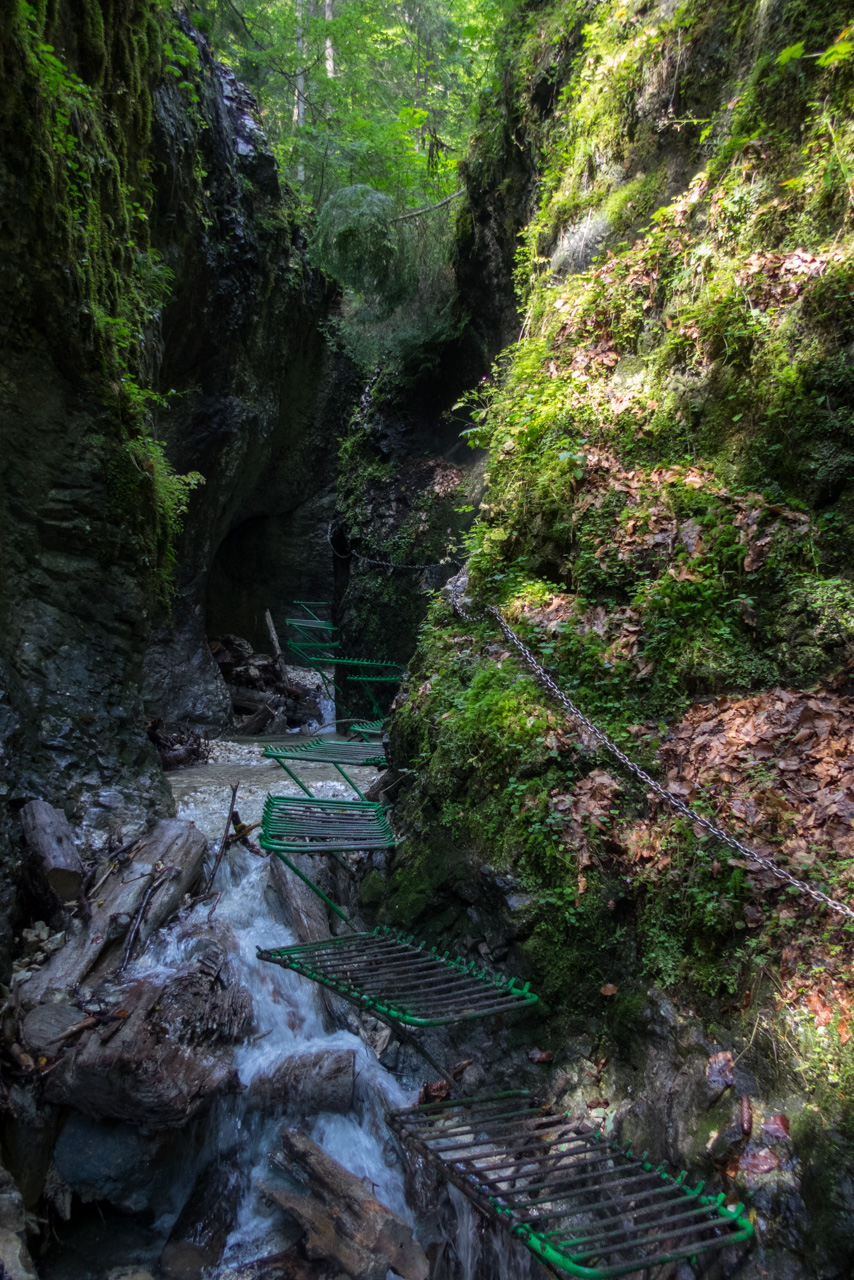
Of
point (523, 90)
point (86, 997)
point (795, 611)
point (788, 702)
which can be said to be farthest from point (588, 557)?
point (523, 90)

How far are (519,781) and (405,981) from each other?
123 cm

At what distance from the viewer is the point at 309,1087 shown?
3752 millimetres

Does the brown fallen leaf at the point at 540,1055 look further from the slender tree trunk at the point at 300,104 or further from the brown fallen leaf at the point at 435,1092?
the slender tree trunk at the point at 300,104

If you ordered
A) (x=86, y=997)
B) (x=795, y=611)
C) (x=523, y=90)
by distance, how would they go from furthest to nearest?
1. (x=523, y=90)
2. (x=86, y=997)
3. (x=795, y=611)

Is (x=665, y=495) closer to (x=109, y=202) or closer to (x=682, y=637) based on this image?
(x=682, y=637)

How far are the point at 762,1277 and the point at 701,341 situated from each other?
15.9 feet

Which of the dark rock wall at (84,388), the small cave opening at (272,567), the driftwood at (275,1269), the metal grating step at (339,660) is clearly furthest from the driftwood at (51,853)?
the small cave opening at (272,567)

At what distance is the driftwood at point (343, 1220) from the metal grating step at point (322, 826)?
1.50m

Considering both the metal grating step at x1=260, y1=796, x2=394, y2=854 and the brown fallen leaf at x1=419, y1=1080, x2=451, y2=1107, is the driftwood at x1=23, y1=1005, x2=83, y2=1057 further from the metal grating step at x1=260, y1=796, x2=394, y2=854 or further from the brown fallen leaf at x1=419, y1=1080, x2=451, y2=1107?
the brown fallen leaf at x1=419, y1=1080, x2=451, y2=1107

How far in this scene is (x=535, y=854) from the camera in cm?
359

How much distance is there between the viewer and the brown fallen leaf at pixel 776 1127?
2.29 meters

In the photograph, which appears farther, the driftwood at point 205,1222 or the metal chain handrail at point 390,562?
the metal chain handrail at point 390,562

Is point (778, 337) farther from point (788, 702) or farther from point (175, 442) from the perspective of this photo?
point (175, 442)

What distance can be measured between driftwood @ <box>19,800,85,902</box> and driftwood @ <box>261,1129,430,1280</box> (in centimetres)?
212
